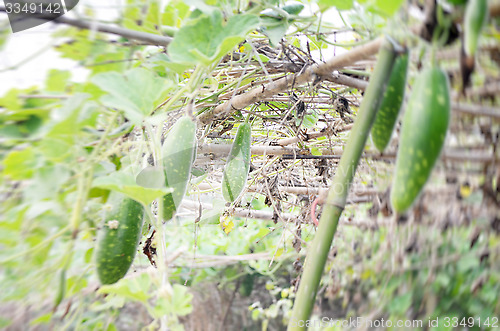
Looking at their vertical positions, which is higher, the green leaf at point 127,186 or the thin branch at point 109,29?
the thin branch at point 109,29

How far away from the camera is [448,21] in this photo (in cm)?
29

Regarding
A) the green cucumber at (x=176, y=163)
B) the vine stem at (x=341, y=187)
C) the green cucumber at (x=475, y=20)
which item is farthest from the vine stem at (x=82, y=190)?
the green cucumber at (x=475, y=20)

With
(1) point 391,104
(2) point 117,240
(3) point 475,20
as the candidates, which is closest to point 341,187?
(1) point 391,104

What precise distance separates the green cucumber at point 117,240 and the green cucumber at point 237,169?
1.21ft

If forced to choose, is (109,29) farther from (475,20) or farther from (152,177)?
(475,20)

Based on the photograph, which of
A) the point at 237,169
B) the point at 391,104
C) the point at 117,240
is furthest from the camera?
the point at 237,169

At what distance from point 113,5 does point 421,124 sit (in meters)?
0.39

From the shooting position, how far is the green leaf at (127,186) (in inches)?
15.8

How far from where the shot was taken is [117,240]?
0.51m

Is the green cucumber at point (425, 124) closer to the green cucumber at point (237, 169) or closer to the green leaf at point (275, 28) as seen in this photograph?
the green leaf at point (275, 28)

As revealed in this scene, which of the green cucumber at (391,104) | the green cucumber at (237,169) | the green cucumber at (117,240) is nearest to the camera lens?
the green cucumber at (391,104)

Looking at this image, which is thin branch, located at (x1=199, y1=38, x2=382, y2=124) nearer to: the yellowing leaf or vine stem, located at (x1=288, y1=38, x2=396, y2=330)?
vine stem, located at (x1=288, y1=38, x2=396, y2=330)

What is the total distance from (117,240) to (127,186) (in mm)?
139

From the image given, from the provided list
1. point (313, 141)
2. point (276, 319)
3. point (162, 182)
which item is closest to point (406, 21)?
point (162, 182)
